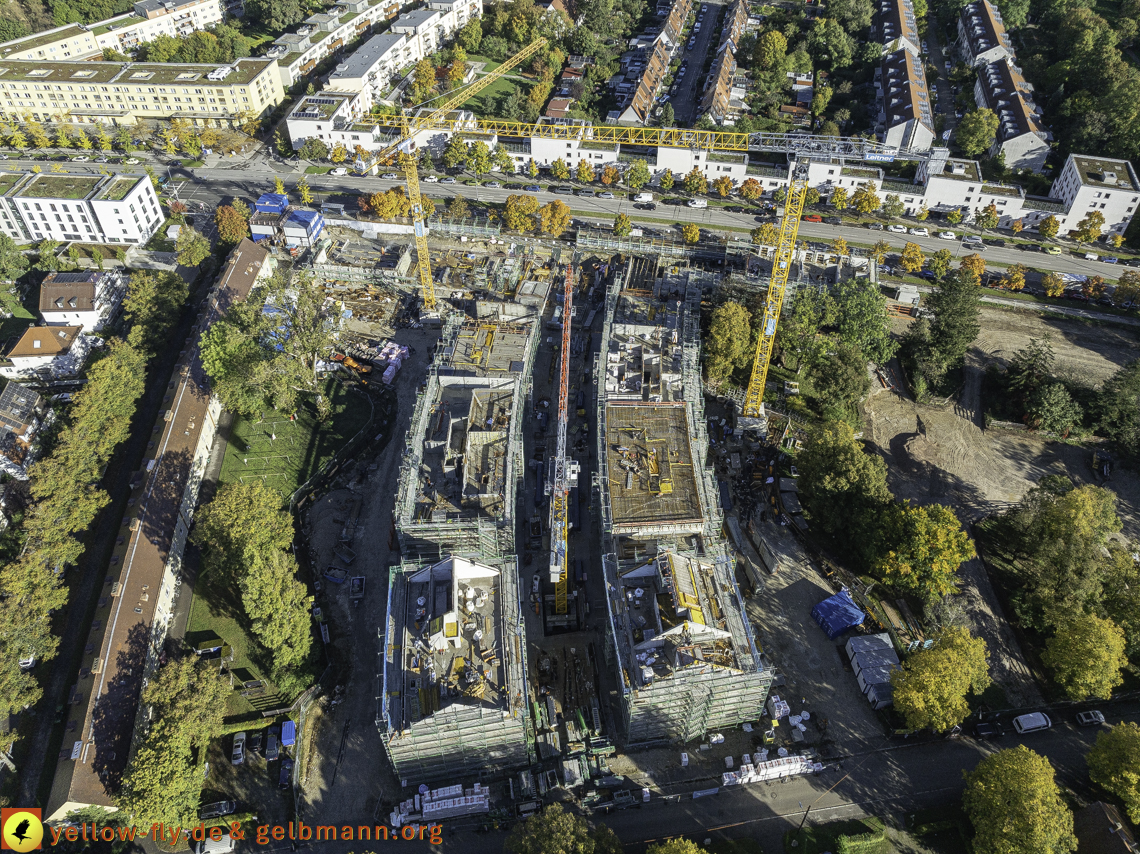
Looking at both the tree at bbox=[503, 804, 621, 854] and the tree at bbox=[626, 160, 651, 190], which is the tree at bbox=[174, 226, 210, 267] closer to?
the tree at bbox=[626, 160, 651, 190]

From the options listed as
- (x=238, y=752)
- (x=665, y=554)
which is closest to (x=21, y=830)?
(x=238, y=752)

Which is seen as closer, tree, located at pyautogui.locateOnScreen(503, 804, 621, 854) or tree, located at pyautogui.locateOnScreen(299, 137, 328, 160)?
tree, located at pyautogui.locateOnScreen(503, 804, 621, 854)

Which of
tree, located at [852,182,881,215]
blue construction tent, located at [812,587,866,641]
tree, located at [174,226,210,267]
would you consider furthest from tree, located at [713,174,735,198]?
tree, located at [174,226,210,267]

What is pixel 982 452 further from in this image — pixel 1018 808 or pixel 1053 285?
pixel 1018 808

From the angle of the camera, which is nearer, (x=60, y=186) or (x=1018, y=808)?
(x=1018, y=808)

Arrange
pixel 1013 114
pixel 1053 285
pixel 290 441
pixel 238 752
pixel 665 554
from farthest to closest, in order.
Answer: pixel 1013 114 → pixel 1053 285 → pixel 290 441 → pixel 665 554 → pixel 238 752

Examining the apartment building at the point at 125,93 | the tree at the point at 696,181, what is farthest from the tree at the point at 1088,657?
the apartment building at the point at 125,93

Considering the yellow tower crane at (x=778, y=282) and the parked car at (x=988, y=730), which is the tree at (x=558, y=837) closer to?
the parked car at (x=988, y=730)
